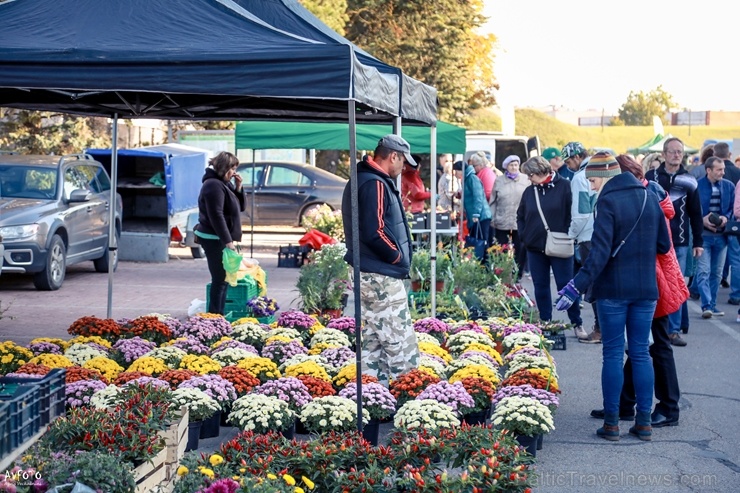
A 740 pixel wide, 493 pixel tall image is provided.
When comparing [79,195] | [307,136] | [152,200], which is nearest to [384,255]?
[79,195]

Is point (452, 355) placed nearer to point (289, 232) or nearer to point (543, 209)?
point (543, 209)

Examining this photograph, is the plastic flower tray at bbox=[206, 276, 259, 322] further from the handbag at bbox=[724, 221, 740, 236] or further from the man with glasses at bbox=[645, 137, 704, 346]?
the handbag at bbox=[724, 221, 740, 236]

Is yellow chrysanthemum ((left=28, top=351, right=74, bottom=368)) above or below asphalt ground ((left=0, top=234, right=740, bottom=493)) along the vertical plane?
above

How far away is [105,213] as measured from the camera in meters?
16.2

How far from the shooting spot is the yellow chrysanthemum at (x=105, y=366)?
7.12 m

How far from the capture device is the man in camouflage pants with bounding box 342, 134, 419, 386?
6.97 metres

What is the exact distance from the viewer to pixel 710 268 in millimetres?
12672

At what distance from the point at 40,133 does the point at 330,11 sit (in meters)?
11.3

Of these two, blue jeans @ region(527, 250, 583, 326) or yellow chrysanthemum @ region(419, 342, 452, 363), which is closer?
yellow chrysanthemum @ region(419, 342, 452, 363)

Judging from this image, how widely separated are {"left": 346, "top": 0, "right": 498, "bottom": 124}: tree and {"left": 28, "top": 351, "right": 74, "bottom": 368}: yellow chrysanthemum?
27632 millimetres

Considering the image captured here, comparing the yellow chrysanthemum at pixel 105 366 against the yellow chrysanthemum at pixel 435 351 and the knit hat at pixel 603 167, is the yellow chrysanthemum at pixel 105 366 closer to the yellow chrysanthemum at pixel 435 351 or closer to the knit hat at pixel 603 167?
the yellow chrysanthemum at pixel 435 351

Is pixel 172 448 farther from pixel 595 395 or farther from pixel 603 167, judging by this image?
pixel 595 395

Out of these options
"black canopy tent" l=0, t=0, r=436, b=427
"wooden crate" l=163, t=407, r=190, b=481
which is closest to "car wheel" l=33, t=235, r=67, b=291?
"black canopy tent" l=0, t=0, r=436, b=427

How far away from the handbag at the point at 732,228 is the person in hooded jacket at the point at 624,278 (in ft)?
20.8
